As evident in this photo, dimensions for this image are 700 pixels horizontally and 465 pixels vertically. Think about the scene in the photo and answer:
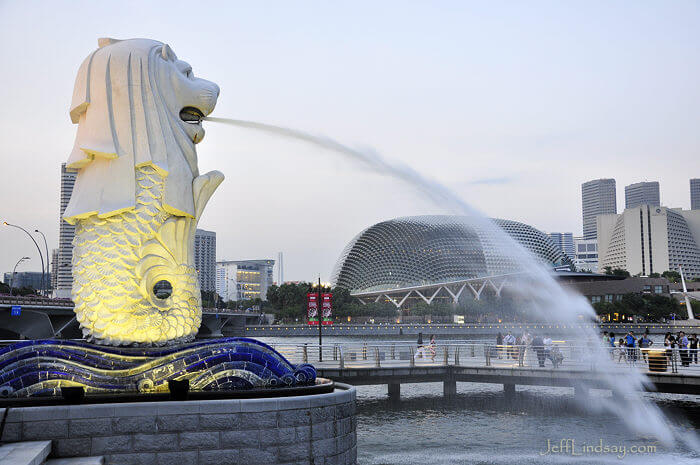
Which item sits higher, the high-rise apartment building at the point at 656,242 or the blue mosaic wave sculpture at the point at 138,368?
the high-rise apartment building at the point at 656,242

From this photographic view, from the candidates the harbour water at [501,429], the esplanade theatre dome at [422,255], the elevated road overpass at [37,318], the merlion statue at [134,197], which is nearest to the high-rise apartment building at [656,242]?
the esplanade theatre dome at [422,255]

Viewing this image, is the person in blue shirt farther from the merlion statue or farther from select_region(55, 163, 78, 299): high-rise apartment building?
select_region(55, 163, 78, 299): high-rise apartment building

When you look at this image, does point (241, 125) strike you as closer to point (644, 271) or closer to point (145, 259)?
point (145, 259)

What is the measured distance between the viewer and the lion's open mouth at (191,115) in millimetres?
10922

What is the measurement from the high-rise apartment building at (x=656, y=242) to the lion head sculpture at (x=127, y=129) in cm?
16048

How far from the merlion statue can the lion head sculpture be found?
0.05 ft

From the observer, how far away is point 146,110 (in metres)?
10.1

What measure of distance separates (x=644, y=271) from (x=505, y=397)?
152 metres

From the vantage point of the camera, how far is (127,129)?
9953 mm

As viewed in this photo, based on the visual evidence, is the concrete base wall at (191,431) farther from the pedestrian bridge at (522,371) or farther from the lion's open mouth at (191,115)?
the pedestrian bridge at (522,371)

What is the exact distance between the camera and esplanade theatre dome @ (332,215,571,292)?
99.6 m

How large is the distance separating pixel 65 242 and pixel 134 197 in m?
105

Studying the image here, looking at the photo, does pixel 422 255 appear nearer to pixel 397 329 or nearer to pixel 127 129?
pixel 397 329

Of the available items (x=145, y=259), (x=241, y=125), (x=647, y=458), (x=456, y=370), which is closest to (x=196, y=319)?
(x=145, y=259)
